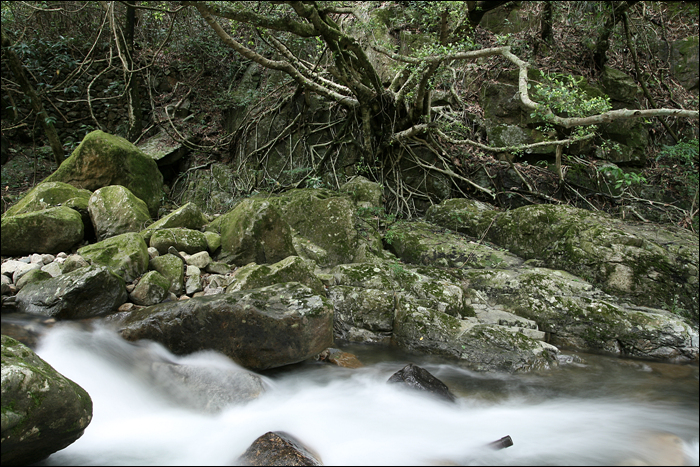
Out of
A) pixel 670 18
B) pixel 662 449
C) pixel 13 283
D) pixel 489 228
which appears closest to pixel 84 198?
pixel 13 283

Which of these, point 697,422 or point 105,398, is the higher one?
point 697,422

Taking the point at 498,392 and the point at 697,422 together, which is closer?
the point at 697,422

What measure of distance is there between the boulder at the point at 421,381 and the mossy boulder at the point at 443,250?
2.19 m

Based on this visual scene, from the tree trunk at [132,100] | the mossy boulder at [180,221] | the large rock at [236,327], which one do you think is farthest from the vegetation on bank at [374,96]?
the large rock at [236,327]

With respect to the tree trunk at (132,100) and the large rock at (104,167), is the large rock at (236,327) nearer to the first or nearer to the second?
the large rock at (104,167)

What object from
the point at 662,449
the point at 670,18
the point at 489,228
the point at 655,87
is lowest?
the point at 662,449

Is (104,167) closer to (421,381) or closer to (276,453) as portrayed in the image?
(276,453)

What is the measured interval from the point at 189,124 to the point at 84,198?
491 cm

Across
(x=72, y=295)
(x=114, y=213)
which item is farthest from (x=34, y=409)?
(x=114, y=213)

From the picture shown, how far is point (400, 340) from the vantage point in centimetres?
389

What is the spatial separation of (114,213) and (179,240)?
37.5 inches

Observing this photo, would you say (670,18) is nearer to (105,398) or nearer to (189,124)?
(189,124)

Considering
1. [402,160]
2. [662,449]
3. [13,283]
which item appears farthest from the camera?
[402,160]

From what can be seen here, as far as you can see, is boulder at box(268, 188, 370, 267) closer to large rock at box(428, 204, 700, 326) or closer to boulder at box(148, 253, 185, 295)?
boulder at box(148, 253, 185, 295)
